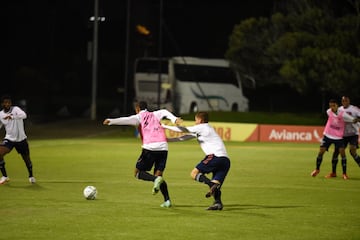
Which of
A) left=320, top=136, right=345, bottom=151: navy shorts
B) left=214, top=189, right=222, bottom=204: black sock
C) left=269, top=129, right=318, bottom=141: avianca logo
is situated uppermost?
left=214, top=189, right=222, bottom=204: black sock

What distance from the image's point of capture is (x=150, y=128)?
48.7 ft

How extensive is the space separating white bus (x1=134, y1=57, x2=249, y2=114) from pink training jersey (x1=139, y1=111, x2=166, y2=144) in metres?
37.5

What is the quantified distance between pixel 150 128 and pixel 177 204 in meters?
1.74

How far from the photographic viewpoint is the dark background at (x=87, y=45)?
60719 mm

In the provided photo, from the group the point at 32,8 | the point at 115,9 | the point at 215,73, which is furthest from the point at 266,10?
the point at 32,8

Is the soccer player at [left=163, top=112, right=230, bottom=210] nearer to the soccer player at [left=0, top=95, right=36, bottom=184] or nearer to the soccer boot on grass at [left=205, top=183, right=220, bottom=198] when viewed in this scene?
the soccer boot on grass at [left=205, top=183, right=220, bottom=198]

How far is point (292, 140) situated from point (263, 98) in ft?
60.8

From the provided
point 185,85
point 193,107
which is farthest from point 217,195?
point 193,107

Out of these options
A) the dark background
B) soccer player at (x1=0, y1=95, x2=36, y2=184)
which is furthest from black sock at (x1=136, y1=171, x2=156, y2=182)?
the dark background

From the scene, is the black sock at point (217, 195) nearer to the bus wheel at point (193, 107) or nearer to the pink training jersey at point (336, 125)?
the pink training jersey at point (336, 125)

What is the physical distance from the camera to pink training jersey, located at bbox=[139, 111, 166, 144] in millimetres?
14812

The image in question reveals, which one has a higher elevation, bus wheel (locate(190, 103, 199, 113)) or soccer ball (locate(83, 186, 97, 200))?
soccer ball (locate(83, 186, 97, 200))

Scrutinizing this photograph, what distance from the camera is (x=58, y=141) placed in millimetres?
39406

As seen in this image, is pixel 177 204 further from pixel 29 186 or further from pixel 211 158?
pixel 29 186
